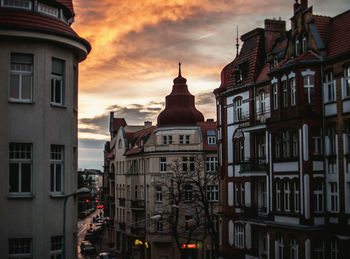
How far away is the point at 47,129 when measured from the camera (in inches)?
800

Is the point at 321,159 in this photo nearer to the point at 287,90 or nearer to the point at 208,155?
the point at 287,90

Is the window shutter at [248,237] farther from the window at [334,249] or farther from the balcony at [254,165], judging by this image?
the window at [334,249]

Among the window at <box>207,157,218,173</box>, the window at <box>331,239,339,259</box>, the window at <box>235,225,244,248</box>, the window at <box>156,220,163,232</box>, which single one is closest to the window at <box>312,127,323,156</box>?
the window at <box>331,239,339,259</box>

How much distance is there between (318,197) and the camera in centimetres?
3123

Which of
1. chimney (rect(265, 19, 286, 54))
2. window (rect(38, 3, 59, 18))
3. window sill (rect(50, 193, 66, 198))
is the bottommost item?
window sill (rect(50, 193, 66, 198))

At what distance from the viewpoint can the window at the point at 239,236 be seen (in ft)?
133

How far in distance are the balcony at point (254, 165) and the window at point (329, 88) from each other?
7333 mm

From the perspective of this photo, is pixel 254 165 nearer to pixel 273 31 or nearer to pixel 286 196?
pixel 286 196

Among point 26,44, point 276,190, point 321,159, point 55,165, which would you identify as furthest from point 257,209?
point 26,44

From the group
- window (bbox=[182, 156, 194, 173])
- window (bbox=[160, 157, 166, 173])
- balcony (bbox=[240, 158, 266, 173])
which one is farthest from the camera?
window (bbox=[160, 157, 166, 173])

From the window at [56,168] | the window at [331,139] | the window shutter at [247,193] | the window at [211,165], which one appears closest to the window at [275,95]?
the window at [331,139]

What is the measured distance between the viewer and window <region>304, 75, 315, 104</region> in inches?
1250

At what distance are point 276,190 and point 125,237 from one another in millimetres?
45575

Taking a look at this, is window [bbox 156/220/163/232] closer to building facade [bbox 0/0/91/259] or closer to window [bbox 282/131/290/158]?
window [bbox 282/131/290/158]
